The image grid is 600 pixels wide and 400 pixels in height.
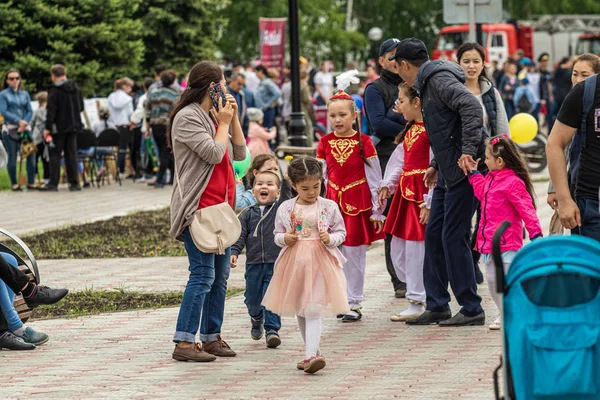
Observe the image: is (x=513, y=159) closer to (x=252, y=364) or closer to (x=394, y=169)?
(x=394, y=169)

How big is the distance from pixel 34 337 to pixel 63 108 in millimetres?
12814

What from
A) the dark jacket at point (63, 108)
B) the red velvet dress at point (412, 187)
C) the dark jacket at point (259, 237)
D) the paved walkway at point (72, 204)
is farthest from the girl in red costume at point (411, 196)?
the dark jacket at point (63, 108)

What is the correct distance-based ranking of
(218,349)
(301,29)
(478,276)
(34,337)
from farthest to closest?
(301,29), (478,276), (34,337), (218,349)

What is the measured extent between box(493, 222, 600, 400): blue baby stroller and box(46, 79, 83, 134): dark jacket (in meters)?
16.3

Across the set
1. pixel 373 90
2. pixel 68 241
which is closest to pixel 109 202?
pixel 68 241

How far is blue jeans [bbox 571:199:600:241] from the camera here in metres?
6.81

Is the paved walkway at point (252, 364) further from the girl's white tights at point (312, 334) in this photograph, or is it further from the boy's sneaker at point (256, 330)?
the girl's white tights at point (312, 334)

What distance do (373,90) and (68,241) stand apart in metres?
5.76

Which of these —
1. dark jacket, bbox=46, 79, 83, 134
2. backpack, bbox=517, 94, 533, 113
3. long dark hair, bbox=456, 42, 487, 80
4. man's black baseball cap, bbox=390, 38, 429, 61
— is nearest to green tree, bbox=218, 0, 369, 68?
backpack, bbox=517, 94, 533, 113

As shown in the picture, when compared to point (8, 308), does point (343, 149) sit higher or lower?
higher

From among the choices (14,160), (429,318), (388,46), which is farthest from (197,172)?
(14,160)

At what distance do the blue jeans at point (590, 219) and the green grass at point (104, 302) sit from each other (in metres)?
4.37

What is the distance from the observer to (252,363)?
8016mm

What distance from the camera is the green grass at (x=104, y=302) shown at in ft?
33.4
